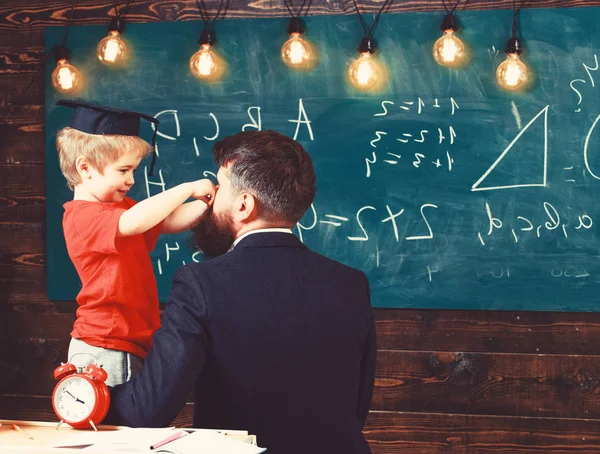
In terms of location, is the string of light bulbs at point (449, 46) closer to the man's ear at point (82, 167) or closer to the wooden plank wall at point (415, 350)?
the wooden plank wall at point (415, 350)

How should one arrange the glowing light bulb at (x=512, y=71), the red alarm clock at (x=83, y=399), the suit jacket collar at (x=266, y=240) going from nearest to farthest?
1. the red alarm clock at (x=83, y=399)
2. the suit jacket collar at (x=266, y=240)
3. the glowing light bulb at (x=512, y=71)

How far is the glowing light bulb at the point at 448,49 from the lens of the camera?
264 centimetres

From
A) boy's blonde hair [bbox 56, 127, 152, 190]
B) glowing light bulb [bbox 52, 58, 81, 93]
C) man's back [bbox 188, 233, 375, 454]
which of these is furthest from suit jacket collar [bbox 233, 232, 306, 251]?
glowing light bulb [bbox 52, 58, 81, 93]

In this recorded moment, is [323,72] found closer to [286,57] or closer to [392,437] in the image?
[286,57]

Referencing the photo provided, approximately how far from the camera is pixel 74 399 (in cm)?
125

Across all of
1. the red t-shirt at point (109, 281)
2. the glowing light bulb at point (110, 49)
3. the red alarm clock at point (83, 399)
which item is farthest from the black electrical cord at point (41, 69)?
the red alarm clock at point (83, 399)

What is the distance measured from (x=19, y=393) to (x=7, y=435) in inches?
78.2

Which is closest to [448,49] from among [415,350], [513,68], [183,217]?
[513,68]

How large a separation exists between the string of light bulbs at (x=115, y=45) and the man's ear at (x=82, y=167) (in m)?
1.03

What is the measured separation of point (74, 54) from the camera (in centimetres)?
297

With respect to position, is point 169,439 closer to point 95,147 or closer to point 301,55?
point 95,147

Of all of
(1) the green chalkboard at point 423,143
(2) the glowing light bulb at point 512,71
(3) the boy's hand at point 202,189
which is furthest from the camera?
(1) the green chalkboard at point 423,143

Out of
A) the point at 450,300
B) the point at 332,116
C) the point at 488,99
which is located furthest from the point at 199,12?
the point at 450,300

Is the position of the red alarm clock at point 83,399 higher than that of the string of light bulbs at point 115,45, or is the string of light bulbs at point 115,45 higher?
the string of light bulbs at point 115,45
